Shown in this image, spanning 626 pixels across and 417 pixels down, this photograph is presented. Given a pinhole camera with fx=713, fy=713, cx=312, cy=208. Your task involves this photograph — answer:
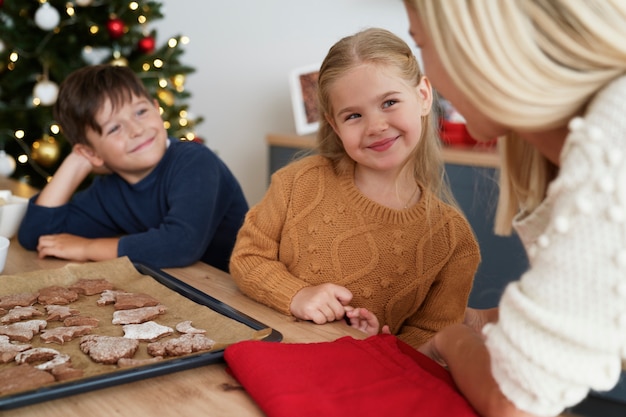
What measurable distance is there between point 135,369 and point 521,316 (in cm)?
48

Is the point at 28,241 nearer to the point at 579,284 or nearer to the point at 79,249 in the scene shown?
the point at 79,249

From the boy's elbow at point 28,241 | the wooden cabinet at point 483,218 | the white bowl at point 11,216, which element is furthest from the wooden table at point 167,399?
the wooden cabinet at point 483,218

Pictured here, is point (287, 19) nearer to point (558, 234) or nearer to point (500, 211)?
point (500, 211)

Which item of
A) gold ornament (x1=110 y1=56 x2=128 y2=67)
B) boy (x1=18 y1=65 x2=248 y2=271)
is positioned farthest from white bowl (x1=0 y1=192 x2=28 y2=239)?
gold ornament (x1=110 y1=56 x2=128 y2=67)

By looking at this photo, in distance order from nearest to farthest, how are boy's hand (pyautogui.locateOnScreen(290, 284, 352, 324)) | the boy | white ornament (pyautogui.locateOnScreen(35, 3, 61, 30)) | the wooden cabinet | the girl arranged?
boy's hand (pyautogui.locateOnScreen(290, 284, 352, 324)), the girl, the boy, the wooden cabinet, white ornament (pyautogui.locateOnScreen(35, 3, 61, 30))

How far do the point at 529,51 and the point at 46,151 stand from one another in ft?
9.19

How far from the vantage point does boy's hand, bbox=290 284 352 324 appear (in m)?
1.15

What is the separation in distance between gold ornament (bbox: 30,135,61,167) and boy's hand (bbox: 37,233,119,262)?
164 centimetres

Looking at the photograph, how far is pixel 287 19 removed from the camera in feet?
13.1

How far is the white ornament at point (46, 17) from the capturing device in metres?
→ 2.93

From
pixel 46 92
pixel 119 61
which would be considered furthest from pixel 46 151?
pixel 119 61

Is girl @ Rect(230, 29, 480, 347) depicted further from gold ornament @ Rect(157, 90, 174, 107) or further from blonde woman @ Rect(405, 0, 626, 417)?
gold ornament @ Rect(157, 90, 174, 107)

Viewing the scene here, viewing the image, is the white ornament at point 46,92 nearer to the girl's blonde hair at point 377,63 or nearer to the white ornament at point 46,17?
the white ornament at point 46,17

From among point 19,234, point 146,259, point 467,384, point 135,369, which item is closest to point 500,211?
point 467,384
